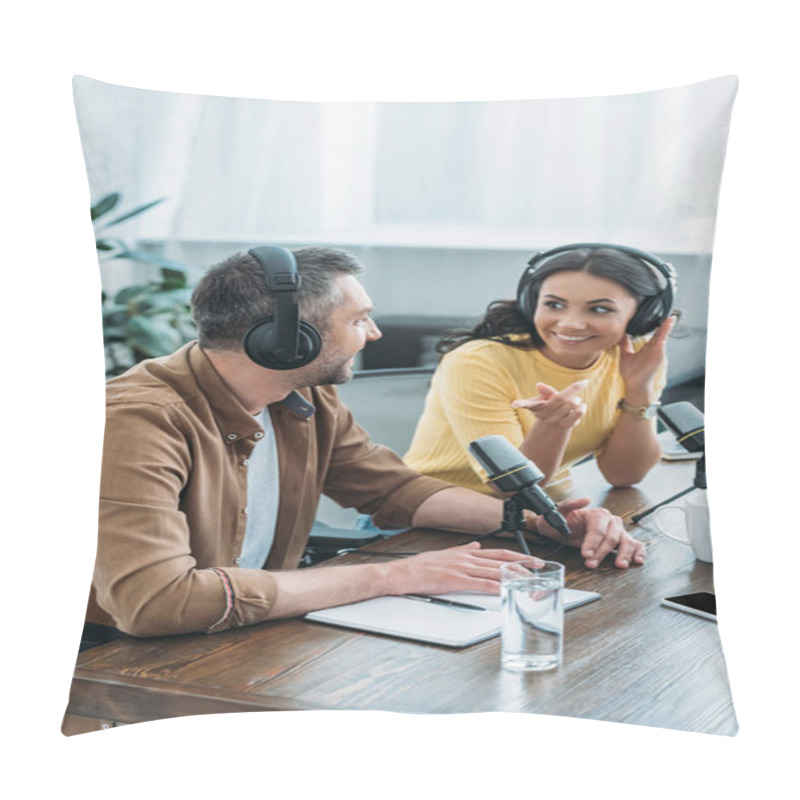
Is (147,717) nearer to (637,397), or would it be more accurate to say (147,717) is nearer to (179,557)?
(179,557)

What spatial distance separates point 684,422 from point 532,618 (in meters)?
0.39

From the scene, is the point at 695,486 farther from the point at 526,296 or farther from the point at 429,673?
the point at 429,673

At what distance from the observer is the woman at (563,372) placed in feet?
5.98

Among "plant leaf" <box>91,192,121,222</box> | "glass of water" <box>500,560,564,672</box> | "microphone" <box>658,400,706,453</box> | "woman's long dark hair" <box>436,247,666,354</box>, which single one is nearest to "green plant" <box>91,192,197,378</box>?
"plant leaf" <box>91,192,121,222</box>

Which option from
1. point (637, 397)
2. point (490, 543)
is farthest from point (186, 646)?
point (637, 397)

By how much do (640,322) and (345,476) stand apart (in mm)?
513

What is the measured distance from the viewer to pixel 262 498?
1892mm

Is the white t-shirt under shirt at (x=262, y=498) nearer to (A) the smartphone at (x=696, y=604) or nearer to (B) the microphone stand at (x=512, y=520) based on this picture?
(B) the microphone stand at (x=512, y=520)

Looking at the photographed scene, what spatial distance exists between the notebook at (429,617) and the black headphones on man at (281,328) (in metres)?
0.38

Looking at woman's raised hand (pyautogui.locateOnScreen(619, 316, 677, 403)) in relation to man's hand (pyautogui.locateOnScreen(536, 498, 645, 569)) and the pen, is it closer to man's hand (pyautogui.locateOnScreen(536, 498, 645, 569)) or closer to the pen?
man's hand (pyautogui.locateOnScreen(536, 498, 645, 569))

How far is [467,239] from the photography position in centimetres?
181

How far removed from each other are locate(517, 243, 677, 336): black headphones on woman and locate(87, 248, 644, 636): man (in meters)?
0.23

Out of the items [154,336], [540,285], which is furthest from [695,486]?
[154,336]

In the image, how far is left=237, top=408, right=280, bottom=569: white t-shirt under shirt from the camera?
1.87 m
